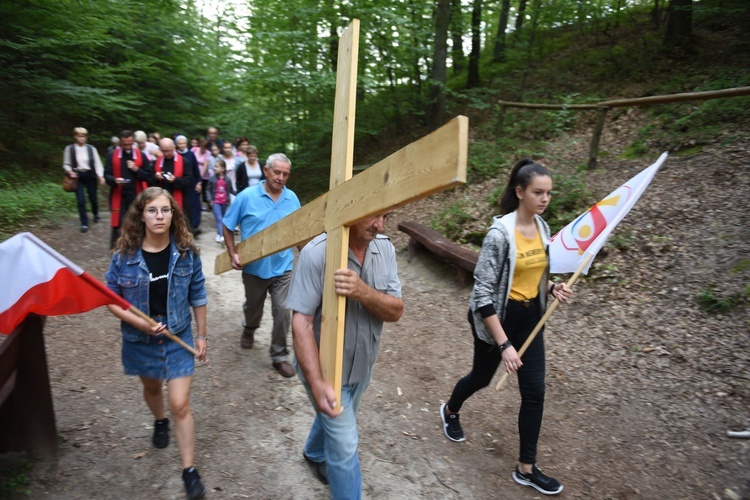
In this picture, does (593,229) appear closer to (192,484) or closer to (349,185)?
(349,185)

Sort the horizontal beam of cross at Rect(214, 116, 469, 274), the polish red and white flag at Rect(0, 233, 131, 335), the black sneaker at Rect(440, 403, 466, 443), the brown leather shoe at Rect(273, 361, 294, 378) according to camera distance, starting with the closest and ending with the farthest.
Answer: the horizontal beam of cross at Rect(214, 116, 469, 274)
the polish red and white flag at Rect(0, 233, 131, 335)
the black sneaker at Rect(440, 403, 466, 443)
the brown leather shoe at Rect(273, 361, 294, 378)

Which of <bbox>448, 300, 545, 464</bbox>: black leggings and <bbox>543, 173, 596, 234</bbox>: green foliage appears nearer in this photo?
<bbox>448, 300, 545, 464</bbox>: black leggings

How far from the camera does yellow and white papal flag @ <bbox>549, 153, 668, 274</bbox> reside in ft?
10.0

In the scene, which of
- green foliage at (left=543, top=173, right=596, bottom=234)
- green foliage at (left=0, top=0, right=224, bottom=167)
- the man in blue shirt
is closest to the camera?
the man in blue shirt

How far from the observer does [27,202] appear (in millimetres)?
9195

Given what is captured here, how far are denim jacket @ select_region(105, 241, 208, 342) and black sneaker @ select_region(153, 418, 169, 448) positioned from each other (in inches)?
33.2

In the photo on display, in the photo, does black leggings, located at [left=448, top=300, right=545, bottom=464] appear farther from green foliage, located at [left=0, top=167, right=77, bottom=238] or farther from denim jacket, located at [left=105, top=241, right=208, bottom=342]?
green foliage, located at [left=0, top=167, right=77, bottom=238]

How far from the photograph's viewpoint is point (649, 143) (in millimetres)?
8367

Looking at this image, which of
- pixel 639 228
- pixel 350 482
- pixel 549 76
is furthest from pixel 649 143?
pixel 350 482

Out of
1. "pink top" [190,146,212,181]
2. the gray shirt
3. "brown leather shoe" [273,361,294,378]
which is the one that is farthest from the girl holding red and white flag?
"pink top" [190,146,212,181]

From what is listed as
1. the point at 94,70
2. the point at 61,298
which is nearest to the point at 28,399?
the point at 61,298

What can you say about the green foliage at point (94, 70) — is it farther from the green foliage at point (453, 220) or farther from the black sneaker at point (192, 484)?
the black sneaker at point (192, 484)

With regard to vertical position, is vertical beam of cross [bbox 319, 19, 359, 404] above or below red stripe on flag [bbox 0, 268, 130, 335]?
above

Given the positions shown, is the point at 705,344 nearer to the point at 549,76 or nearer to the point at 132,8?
the point at 549,76
